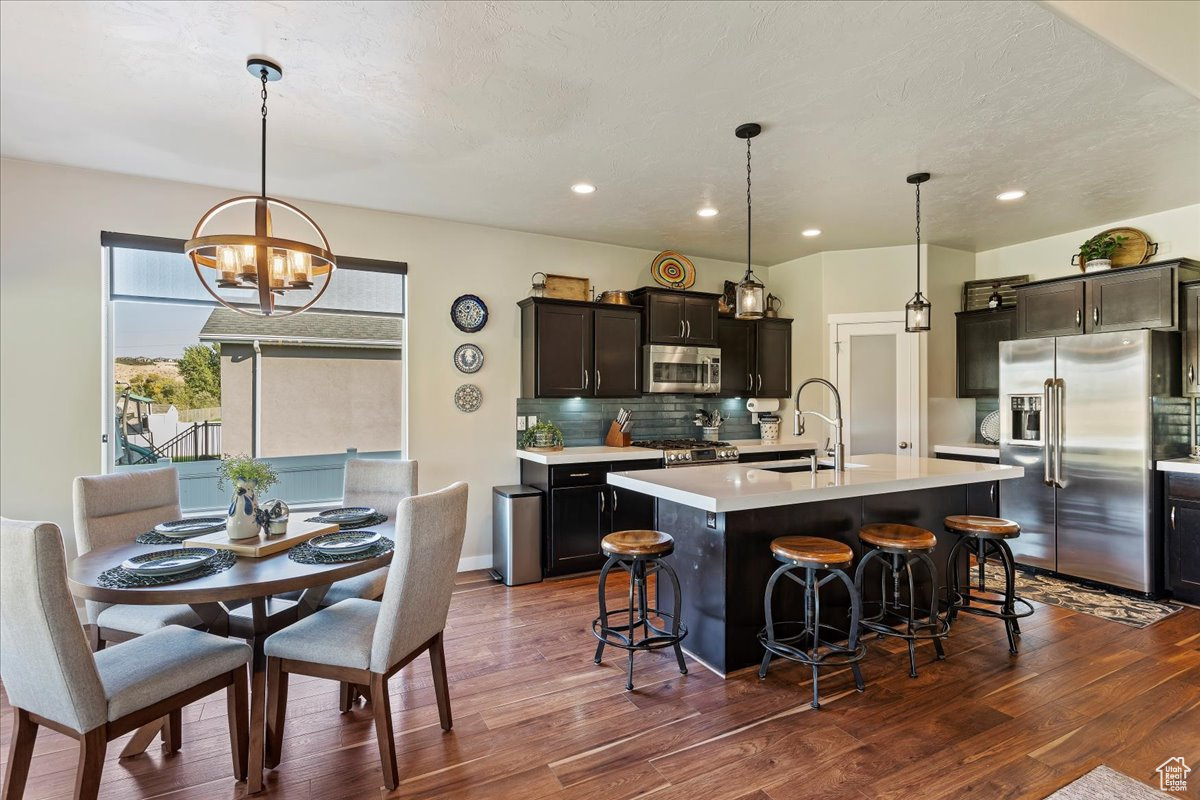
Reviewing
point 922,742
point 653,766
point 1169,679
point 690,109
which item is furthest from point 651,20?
point 1169,679

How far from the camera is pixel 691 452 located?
16.2 ft

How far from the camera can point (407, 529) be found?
6.76 ft

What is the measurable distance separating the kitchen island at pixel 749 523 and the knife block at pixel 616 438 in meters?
1.76

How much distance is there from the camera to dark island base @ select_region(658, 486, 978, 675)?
114 inches

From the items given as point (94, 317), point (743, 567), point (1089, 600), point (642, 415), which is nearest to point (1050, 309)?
point (1089, 600)

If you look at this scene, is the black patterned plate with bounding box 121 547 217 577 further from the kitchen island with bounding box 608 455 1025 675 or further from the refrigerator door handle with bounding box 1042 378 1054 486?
the refrigerator door handle with bounding box 1042 378 1054 486

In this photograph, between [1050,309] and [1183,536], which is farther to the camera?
[1050,309]

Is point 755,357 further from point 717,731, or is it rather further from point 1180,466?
point 717,731

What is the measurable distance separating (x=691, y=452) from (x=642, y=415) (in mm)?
801

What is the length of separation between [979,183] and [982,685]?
305cm

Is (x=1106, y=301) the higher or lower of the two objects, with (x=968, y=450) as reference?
higher

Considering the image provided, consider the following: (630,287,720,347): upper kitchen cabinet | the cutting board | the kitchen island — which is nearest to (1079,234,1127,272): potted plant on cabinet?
the kitchen island

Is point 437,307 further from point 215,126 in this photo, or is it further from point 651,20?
point 651,20

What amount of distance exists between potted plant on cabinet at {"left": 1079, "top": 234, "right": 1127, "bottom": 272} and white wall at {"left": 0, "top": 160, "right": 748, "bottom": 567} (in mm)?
4595
